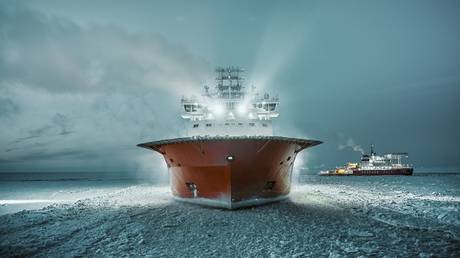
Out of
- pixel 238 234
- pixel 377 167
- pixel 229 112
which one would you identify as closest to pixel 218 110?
pixel 229 112

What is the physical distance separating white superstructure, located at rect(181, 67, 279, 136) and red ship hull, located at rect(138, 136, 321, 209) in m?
3.64

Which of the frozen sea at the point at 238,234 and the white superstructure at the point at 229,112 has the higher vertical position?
the white superstructure at the point at 229,112

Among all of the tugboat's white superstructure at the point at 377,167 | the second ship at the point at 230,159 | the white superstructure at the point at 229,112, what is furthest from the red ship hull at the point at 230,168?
the tugboat's white superstructure at the point at 377,167

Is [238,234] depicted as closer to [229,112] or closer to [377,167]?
[229,112]

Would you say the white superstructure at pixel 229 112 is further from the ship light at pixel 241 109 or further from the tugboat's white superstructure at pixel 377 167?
the tugboat's white superstructure at pixel 377 167

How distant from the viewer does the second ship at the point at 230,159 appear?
13.6 metres

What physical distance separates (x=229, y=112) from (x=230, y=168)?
7.45 m

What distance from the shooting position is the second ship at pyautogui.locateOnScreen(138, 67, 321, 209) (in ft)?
44.7

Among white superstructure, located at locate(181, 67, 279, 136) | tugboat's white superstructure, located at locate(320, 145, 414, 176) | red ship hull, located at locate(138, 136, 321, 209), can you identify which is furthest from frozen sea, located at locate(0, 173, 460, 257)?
tugboat's white superstructure, located at locate(320, 145, 414, 176)

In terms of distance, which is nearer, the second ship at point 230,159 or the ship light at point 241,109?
the second ship at point 230,159

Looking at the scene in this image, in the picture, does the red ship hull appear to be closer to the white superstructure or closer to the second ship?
the second ship

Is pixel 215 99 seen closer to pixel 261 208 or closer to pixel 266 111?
pixel 266 111

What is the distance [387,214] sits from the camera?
45.3ft

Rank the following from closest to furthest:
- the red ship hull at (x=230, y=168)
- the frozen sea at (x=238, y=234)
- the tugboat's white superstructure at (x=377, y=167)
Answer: the frozen sea at (x=238, y=234) → the red ship hull at (x=230, y=168) → the tugboat's white superstructure at (x=377, y=167)
